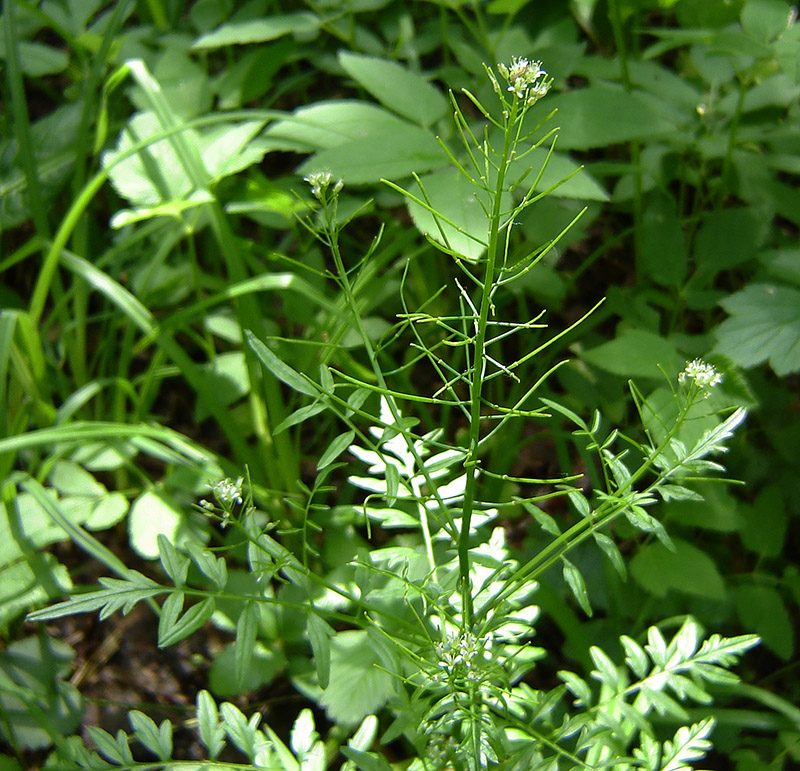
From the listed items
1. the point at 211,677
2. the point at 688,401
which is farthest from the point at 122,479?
the point at 688,401

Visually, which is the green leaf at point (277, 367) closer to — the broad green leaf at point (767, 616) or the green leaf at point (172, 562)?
the green leaf at point (172, 562)

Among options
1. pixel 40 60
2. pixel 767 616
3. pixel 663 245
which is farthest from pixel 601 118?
pixel 40 60

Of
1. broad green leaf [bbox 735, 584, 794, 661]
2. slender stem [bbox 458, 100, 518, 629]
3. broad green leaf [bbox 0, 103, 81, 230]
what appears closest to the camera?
slender stem [bbox 458, 100, 518, 629]

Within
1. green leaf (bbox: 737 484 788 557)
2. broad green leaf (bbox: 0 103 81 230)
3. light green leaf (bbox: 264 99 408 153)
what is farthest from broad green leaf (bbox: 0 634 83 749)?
green leaf (bbox: 737 484 788 557)

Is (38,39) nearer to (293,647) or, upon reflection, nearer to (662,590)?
(293,647)

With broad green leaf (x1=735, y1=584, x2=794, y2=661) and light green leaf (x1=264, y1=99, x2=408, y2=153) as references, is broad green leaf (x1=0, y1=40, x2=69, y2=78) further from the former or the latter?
broad green leaf (x1=735, y1=584, x2=794, y2=661)

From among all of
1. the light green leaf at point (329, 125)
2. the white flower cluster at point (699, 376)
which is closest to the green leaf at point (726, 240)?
the light green leaf at point (329, 125)
